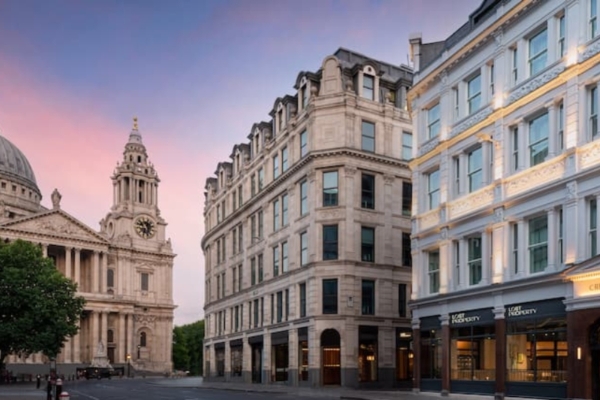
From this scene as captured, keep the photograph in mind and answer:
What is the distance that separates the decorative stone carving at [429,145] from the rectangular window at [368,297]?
597 inches

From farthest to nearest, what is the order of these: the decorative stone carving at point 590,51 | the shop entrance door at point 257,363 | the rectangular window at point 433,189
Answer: the shop entrance door at point 257,363
the rectangular window at point 433,189
the decorative stone carving at point 590,51

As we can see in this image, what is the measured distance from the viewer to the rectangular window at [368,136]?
169ft

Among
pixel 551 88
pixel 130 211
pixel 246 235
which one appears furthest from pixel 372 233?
pixel 130 211

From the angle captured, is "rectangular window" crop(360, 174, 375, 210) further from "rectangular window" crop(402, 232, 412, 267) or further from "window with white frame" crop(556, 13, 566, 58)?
"window with white frame" crop(556, 13, 566, 58)

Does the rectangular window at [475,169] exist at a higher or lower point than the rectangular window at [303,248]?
higher

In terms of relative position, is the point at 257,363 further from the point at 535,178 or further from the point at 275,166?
the point at 535,178

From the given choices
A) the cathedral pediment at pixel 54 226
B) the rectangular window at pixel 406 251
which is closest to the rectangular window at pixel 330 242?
the rectangular window at pixel 406 251

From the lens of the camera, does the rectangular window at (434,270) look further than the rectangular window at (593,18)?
Yes

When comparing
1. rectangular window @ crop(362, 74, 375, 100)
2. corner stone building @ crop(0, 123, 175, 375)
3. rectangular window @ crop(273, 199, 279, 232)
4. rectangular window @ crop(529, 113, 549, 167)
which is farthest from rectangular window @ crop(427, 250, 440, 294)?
corner stone building @ crop(0, 123, 175, 375)

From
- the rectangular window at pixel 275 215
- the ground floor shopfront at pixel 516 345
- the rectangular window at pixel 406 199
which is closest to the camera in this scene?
the ground floor shopfront at pixel 516 345

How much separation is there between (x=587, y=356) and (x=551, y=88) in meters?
9.95

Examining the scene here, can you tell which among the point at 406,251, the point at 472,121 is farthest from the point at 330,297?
the point at 472,121

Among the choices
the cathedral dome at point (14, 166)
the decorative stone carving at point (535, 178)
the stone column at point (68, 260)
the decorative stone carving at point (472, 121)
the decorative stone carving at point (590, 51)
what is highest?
the cathedral dome at point (14, 166)

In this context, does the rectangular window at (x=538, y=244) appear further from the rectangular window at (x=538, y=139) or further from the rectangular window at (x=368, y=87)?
the rectangular window at (x=368, y=87)
